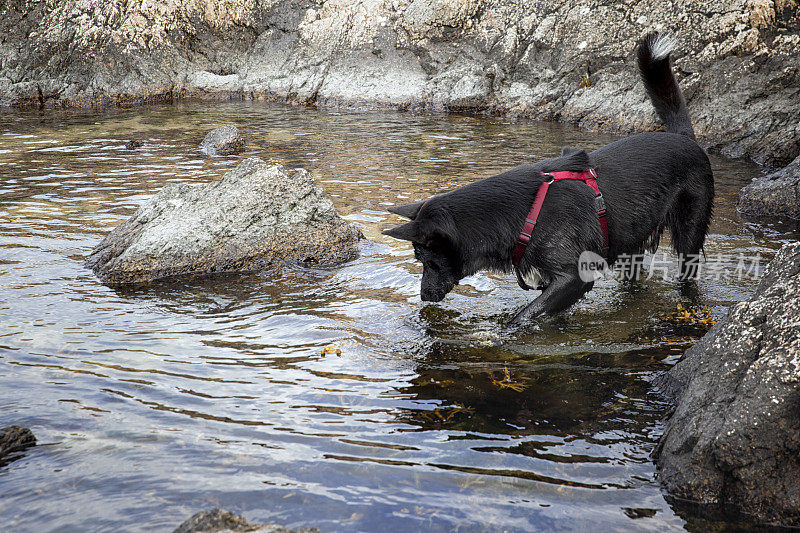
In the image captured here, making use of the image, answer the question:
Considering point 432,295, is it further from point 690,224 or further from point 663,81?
point 663,81

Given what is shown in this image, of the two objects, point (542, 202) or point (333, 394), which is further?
point (542, 202)

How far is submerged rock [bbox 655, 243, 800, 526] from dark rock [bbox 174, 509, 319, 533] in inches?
64.9

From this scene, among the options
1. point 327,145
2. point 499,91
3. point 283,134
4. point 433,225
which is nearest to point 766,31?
point 499,91

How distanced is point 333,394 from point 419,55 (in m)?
13.9

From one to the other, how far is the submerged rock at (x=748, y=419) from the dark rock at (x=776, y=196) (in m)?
4.71

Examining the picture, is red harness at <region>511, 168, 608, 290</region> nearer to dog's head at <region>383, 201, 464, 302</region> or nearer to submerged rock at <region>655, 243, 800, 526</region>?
dog's head at <region>383, 201, 464, 302</region>

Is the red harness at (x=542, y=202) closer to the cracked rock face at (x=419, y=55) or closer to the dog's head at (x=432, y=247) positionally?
the dog's head at (x=432, y=247)

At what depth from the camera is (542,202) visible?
185 inches

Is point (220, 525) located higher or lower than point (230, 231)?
lower

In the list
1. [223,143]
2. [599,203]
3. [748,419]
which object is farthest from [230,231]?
[223,143]

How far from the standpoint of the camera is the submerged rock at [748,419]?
2672 millimetres

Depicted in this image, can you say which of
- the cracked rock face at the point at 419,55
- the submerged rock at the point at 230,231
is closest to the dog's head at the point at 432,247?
the submerged rock at the point at 230,231

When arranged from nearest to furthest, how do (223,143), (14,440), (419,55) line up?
(14,440), (223,143), (419,55)

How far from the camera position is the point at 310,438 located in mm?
3324
